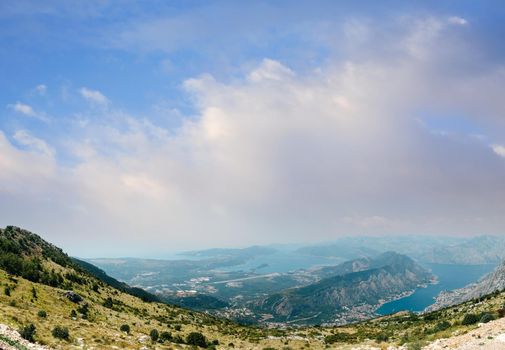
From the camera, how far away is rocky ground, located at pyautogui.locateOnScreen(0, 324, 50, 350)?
25.2 meters

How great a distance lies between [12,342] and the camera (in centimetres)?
2670

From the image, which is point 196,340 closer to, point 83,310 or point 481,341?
point 83,310

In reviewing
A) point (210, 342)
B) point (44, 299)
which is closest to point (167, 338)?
point (210, 342)

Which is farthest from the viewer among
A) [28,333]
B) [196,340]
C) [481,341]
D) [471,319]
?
[196,340]

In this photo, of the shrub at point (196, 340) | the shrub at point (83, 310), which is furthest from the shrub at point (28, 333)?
the shrub at point (196, 340)

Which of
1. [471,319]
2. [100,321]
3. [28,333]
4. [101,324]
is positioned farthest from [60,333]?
[471,319]

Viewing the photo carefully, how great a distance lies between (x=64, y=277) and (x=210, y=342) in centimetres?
4933

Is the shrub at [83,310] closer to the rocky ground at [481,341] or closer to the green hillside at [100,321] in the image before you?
the green hillside at [100,321]

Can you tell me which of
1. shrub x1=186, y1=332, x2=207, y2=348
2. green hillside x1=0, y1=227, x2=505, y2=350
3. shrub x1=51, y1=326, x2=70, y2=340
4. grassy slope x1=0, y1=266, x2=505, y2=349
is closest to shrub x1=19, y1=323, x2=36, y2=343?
green hillside x1=0, y1=227, x2=505, y2=350

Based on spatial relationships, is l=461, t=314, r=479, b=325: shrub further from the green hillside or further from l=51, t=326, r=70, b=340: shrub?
l=51, t=326, r=70, b=340: shrub

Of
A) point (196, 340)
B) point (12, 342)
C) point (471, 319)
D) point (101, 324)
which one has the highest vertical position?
point (12, 342)

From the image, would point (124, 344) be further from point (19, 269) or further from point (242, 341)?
point (19, 269)

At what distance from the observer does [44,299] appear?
56938 mm

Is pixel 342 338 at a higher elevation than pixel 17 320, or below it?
below
